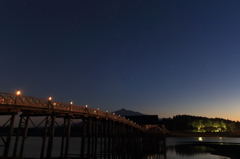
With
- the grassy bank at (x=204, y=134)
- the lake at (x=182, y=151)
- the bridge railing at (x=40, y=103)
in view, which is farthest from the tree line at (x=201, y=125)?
the bridge railing at (x=40, y=103)

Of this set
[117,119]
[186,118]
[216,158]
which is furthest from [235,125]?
[117,119]

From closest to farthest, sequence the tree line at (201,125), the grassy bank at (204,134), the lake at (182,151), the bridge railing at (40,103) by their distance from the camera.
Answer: the bridge railing at (40,103) → the lake at (182,151) → the grassy bank at (204,134) → the tree line at (201,125)

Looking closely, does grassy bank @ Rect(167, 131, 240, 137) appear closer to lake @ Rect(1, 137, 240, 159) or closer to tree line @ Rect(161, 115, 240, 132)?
tree line @ Rect(161, 115, 240, 132)

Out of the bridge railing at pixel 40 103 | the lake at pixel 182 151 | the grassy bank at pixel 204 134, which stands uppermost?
the bridge railing at pixel 40 103

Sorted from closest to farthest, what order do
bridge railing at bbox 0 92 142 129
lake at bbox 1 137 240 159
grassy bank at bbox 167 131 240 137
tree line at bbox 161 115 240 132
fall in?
bridge railing at bbox 0 92 142 129
lake at bbox 1 137 240 159
grassy bank at bbox 167 131 240 137
tree line at bbox 161 115 240 132

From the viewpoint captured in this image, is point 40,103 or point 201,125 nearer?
point 40,103

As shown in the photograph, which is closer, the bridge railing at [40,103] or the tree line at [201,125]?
the bridge railing at [40,103]

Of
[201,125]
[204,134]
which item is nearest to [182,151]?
[204,134]

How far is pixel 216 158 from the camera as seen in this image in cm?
4388

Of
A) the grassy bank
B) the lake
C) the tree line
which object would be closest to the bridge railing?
the lake

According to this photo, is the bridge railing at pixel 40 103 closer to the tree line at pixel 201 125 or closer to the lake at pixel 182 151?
the lake at pixel 182 151

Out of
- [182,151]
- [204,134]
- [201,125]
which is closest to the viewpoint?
[182,151]

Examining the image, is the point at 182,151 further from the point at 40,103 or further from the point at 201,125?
the point at 201,125

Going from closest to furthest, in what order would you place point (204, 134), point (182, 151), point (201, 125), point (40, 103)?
point (40, 103) → point (182, 151) → point (204, 134) → point (201, 125)
